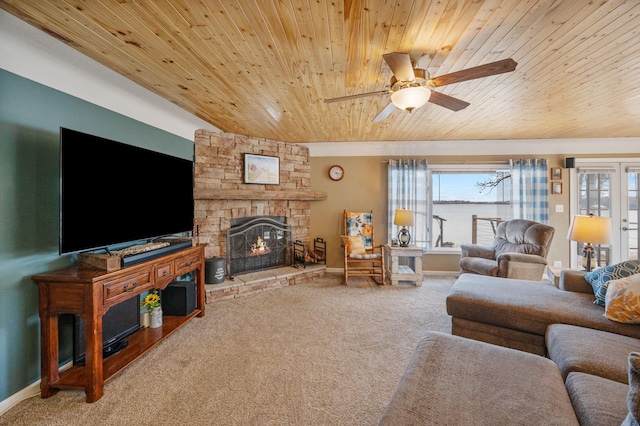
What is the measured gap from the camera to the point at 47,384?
5.84 ft

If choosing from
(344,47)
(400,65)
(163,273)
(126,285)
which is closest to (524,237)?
(400,65)

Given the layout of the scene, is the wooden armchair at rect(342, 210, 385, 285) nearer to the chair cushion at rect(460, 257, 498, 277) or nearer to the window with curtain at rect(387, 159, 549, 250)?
the window with curtain at rect(387, 159, 549, 250)

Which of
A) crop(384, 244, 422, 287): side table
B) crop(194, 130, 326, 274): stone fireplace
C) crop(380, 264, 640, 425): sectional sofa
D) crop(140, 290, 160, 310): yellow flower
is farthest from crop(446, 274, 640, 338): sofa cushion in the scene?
crop(194, 130, 326, 274): stone fireplace

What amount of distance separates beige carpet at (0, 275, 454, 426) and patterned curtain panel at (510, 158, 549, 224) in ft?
8.45

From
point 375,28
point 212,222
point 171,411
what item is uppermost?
point 375,28

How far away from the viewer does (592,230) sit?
269 centimetres

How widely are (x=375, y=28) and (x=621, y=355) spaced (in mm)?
2273

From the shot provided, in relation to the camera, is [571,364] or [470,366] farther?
[571,364]

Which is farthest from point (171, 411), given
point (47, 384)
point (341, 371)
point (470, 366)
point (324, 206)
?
point (324, 206)

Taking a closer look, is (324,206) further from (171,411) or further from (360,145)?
(171,411)

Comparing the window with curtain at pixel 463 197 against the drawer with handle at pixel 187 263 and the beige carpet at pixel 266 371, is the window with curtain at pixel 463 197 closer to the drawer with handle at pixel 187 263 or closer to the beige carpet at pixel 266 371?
the beige carpet at pixel 266 371

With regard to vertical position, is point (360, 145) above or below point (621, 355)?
above

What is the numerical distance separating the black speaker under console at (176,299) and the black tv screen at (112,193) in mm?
590

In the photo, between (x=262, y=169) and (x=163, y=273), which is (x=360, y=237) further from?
(x=163, y=273)
